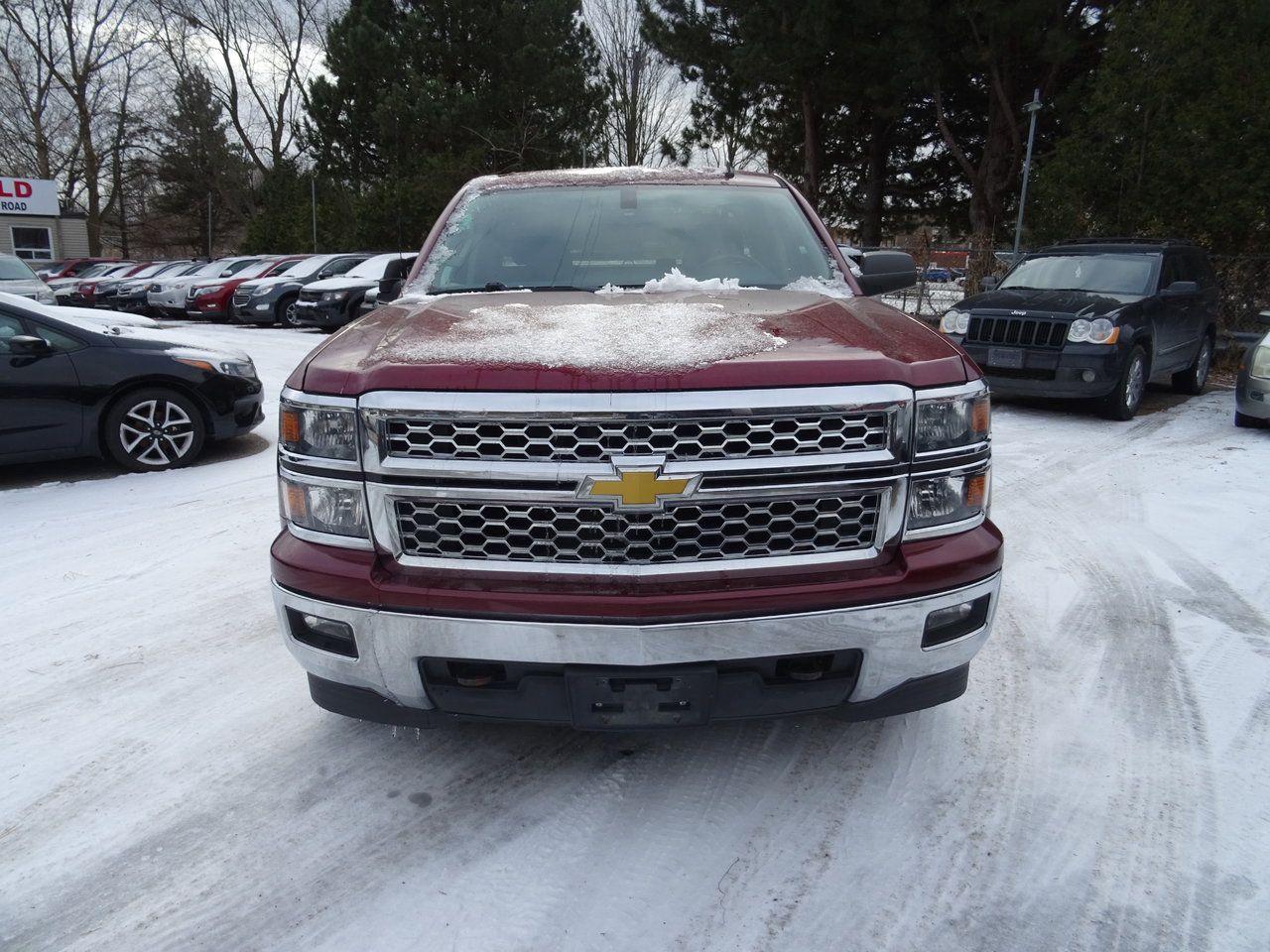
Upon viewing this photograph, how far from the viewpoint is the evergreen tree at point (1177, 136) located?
12383 millimetres

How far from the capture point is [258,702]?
312 cm

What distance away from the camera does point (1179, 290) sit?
897 centimetres

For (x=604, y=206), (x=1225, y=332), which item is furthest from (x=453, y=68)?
(x=604, y=206)

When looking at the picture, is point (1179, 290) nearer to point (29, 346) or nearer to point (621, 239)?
point (621, 239)

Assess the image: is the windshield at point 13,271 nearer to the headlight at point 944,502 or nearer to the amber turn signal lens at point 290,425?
the amber turn signal lens at point 290,425

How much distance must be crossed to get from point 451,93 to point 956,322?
73.1 ft

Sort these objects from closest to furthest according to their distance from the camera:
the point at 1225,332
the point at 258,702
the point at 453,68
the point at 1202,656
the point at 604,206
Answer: the point at 258,702
the point at 1202,656
the point at 604,206
the point at 1225,332
the point at 453,68

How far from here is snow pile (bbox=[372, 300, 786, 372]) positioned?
2.19m

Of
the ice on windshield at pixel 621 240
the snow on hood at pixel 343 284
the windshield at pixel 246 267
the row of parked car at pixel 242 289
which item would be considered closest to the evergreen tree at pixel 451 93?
the windshield at pixel 246 267

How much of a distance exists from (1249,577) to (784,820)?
3322 millimetres

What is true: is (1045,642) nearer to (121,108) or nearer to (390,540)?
(390,540)

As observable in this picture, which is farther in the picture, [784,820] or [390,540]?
[784,820]

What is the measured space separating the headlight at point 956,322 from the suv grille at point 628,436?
303 inches

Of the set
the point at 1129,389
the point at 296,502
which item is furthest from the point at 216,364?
the point at 1129,389
